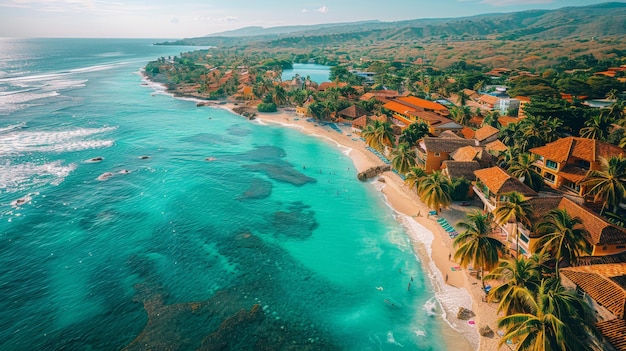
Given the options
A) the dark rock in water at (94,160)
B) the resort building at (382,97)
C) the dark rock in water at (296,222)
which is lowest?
the dark rock in water at (296,222)

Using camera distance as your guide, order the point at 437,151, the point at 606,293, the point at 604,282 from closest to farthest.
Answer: the point at 606,293
the point at 604,282
the point at 437,151

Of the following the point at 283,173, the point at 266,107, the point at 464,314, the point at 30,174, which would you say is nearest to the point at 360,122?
the point at 283,173

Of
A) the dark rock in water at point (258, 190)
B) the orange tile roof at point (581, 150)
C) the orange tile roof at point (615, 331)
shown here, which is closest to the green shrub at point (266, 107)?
the dark rock in water at point (258, 190)

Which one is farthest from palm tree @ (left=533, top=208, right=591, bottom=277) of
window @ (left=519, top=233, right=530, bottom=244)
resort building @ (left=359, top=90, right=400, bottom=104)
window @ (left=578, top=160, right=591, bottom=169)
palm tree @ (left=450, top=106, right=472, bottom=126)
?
resort building @ (left=359, top=90, right=400, bottom=104)

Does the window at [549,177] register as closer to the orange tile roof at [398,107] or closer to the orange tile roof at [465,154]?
the orange tile roof at [465,154]

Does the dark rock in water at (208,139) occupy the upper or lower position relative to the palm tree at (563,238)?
lower

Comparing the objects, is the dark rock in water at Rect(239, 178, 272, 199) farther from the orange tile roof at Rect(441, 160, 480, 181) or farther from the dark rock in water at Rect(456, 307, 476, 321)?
the dark rock in water at Rect(456, 307, 476, 321)

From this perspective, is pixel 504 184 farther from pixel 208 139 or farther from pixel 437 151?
pixel 208 139
